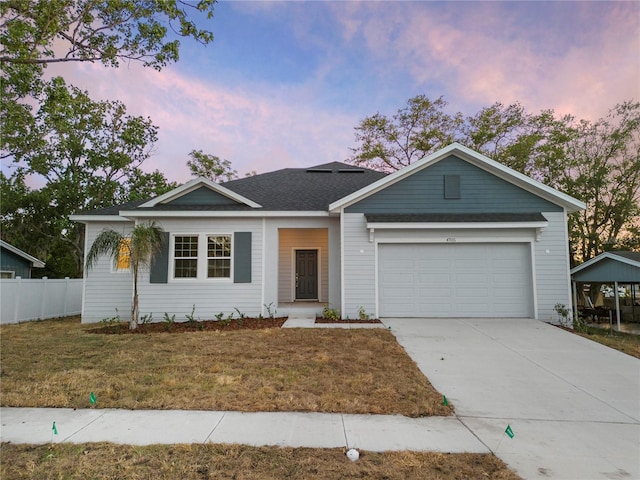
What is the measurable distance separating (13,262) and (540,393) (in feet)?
71.4

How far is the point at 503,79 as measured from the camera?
13758 mm

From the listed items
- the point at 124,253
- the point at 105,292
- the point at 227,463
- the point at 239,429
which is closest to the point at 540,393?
the point at 239,429

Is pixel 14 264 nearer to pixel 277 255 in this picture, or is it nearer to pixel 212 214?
pixel 212 214

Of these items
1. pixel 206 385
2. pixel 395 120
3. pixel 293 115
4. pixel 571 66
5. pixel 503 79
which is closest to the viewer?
pixel 206 385

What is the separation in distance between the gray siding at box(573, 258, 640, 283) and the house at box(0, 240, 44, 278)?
2466cm

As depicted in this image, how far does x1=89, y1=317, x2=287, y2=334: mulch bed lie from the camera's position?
31.4 feet

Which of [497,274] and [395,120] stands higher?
[395,120]

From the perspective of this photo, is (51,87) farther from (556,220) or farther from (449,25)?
(556,220)

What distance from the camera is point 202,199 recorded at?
36.6 feet

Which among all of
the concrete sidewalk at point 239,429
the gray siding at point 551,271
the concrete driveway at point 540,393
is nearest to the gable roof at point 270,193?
the concrete driveway at point 540,393

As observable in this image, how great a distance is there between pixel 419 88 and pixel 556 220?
1634 centimetres

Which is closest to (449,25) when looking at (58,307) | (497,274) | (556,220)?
(556,220)

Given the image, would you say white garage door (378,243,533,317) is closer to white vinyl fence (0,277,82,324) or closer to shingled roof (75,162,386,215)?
shingled roof (75,162,386,215)

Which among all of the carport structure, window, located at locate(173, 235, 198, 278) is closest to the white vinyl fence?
window, located at locate(173, 235, 198, 278)
